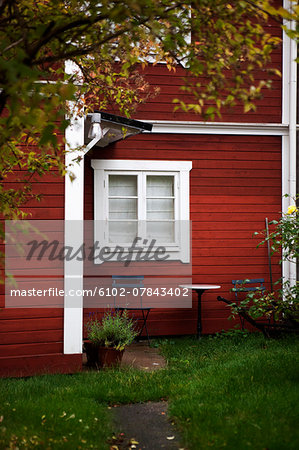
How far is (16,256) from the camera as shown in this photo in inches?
227

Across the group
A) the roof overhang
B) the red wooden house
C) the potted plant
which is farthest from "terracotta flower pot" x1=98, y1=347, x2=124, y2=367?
the roof overhang

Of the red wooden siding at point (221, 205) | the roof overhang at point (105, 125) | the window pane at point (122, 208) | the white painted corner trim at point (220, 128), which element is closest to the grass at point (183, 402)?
the red wooden siding at point (221, 205)

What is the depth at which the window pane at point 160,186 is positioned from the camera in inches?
329

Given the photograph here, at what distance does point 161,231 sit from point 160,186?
712mm

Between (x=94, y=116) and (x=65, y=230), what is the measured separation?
1.51 meters

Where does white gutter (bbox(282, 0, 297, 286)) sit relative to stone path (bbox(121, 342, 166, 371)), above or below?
above

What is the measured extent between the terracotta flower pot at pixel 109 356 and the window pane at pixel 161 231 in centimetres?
247

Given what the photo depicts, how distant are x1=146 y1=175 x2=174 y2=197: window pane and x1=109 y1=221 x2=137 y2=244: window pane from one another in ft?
Result: 1.90

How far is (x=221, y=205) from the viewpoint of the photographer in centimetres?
851

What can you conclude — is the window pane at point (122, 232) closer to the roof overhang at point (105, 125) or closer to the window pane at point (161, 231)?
the window pane at point (161, 231)

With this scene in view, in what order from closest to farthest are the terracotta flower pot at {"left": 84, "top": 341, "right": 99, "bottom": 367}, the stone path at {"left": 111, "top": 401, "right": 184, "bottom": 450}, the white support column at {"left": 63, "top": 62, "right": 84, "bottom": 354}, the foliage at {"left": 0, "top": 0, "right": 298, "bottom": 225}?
the foliage at {"left": 0, "top": 0, "right": 298, "bottom": 225} → the stone path at {"left": 111, "top": 401, "right": 184, "bottom": 450} → the white support column at {"left": 63, "top": 62, "right": 84, "bottom": 354} → the terracotta flower pot at {"left": 84, "top": 341, "right": 99, "bottom": 367}

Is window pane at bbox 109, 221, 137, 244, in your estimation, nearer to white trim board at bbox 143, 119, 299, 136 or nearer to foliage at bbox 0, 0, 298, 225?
white trim board at bbox 143, 119, 299, 136

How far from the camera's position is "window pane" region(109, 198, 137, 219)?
823 centimetres

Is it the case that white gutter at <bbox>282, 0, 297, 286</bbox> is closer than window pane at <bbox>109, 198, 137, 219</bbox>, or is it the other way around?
window pane at <bbox>109, 198, 137, 219</bbox>
